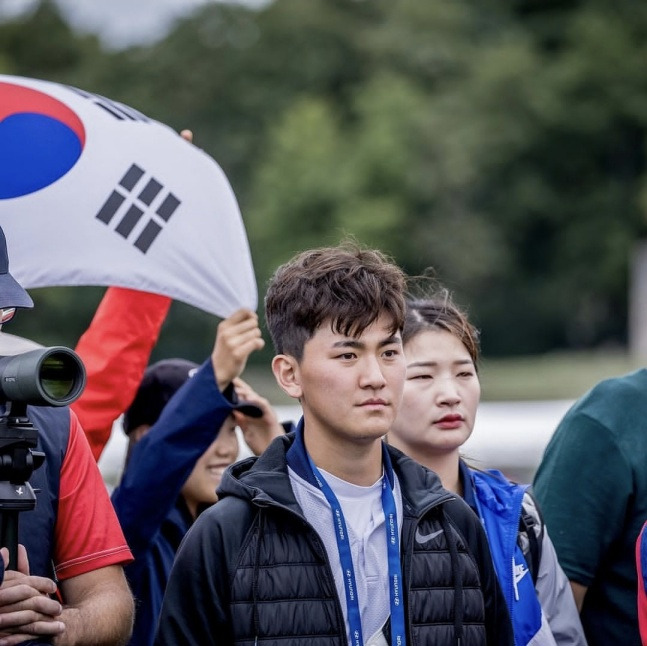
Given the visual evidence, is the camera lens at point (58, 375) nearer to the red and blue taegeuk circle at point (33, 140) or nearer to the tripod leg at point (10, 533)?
the tripod leg at point (10, 533)

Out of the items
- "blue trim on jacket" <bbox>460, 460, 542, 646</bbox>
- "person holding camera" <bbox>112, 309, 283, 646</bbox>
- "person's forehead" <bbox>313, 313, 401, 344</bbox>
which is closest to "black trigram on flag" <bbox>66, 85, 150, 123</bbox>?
"person holding camera" <bbox>112, 309, 283, 646</bbox>

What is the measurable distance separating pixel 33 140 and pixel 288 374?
4.74 ft

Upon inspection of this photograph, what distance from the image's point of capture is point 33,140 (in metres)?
3.99

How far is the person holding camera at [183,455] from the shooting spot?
3688 millimetres

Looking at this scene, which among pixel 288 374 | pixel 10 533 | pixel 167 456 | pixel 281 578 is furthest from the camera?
pixel 167 456

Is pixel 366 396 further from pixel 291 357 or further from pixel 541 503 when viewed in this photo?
pixel 541 503

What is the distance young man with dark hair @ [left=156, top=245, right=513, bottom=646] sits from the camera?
9.13 feet

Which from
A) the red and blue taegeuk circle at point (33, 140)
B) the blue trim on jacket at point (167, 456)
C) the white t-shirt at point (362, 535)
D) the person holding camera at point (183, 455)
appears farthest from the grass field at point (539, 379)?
the white t-shirt at point (362, 535)

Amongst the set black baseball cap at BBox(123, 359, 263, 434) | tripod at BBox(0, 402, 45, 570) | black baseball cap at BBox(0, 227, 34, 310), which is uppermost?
black baseball cap at BBox(0, 227, 34, 310)

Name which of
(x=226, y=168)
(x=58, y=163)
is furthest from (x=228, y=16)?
(x=58, y=163)

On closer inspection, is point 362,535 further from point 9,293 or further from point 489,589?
point 9,293

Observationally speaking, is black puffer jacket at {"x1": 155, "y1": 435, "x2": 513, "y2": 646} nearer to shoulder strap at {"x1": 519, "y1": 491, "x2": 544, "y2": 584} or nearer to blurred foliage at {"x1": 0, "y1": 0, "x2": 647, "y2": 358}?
shoulder strap at {"x1": 519, "y1": 491, "x2": 544, "y2": 584}

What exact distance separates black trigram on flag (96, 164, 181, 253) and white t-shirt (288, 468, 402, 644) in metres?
1.32

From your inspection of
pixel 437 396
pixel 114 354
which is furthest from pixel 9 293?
pixel 437 396
